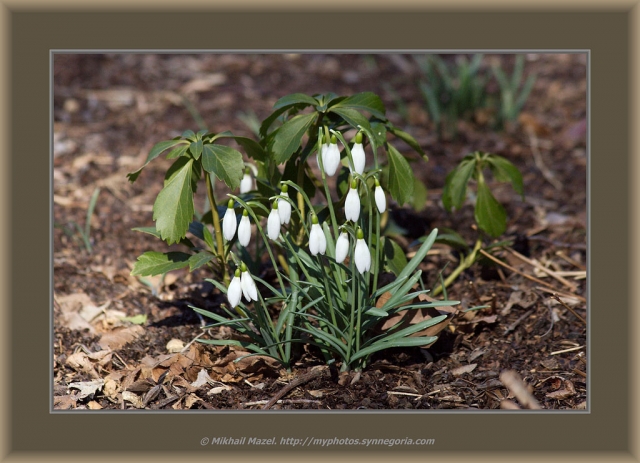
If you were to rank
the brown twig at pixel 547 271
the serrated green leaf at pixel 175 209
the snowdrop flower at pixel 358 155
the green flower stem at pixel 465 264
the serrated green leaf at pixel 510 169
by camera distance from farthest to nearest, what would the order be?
the brown twig at pixel 547 271
the green flower stem at pixel 465 264
the serrated green leaf at pixel 510 169
the serrated green leaf at pixel 175 209
the snowdrop flower at pixel 358 155

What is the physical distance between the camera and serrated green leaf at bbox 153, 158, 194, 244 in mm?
2607

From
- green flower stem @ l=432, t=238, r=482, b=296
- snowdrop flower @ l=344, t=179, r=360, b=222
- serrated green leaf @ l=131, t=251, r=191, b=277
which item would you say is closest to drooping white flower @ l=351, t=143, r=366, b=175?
snowdrop flower @ l=344, t=179, r=360, b=222

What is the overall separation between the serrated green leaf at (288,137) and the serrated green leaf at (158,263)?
1.99 ft

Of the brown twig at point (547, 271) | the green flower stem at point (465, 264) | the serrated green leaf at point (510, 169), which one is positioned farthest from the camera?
the brown twig at point (547, 271)

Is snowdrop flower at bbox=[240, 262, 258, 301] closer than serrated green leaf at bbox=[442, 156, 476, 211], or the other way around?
snowdrop flower at bbox=[240, 262, 258, 301]

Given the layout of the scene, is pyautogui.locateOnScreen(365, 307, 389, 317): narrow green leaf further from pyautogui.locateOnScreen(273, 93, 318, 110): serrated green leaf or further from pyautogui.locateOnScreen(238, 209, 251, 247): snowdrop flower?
pyautogui.locateOnScreen(273, 93, 318, 110): serrated green leaf

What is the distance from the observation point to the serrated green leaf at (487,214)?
3279 mm

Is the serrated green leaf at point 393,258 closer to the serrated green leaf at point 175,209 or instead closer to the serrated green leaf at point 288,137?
the serrated green leaf at point 288,137

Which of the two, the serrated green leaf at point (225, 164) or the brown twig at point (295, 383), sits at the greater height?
the serrated green leaf at point (225, 164)

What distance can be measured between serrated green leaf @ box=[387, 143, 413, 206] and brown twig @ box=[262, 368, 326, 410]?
802 millimetres

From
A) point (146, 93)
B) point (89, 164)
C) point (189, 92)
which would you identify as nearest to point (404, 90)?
point (189, 92)

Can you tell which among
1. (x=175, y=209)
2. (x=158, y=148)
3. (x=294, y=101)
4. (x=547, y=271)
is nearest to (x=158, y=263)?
(x=175, y=209)

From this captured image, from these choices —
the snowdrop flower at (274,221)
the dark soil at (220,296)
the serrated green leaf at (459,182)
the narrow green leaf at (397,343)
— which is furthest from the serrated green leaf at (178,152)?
the serrated green leaf at (459,182)

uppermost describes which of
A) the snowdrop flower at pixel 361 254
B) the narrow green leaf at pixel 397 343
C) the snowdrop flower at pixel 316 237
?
the snowdrop flower at pixel 316 237
